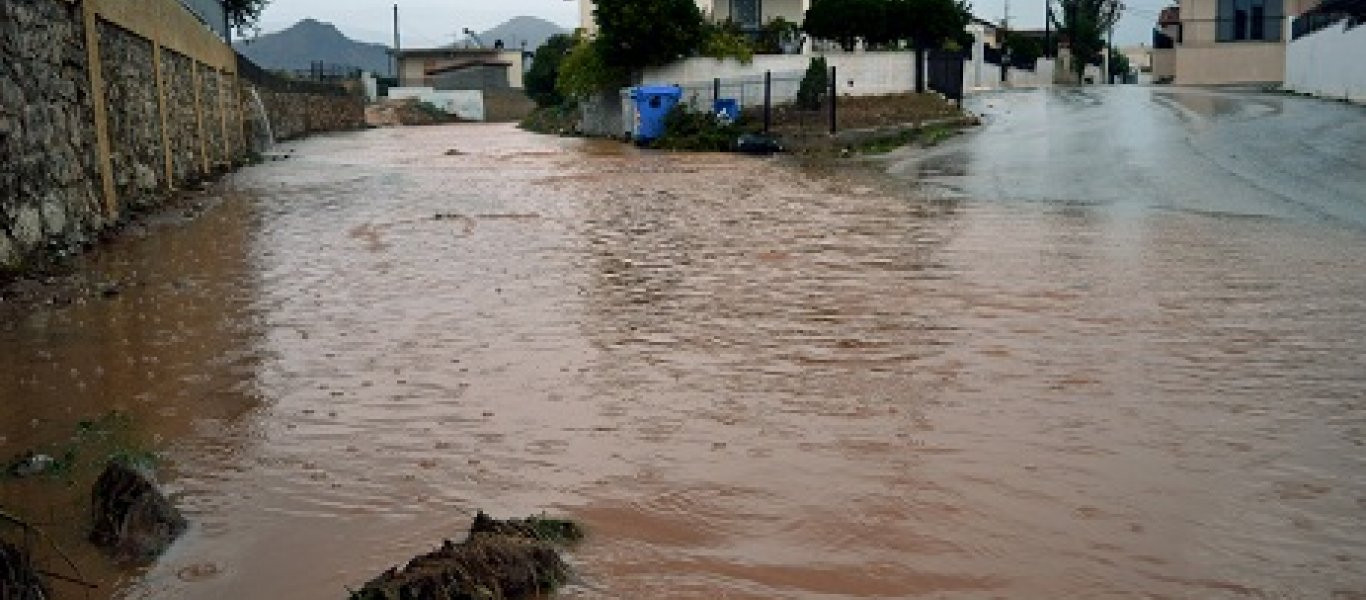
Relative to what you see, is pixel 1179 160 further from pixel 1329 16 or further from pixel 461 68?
pixel 461 68

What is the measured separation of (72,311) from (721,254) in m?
6.03

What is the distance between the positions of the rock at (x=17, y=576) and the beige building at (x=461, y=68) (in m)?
86.3

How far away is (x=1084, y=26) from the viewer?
2906 inches

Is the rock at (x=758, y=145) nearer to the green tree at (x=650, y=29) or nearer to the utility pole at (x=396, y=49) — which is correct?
the green tree at (x=650, y=29)

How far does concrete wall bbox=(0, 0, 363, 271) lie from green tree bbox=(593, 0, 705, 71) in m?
17.9

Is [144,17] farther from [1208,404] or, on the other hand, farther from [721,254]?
[1208,404]

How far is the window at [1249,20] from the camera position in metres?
50.8

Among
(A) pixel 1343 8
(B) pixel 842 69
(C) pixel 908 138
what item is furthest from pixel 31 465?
(A) pixel 1343 8

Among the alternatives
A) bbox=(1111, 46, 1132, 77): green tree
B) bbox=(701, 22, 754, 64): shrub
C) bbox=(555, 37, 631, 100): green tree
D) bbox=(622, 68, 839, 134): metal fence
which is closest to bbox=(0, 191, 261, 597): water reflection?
bbox=(622, 68, 839, 134): metal fence

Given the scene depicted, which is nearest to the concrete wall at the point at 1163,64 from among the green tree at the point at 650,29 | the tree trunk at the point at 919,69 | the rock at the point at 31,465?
the tree trunk at the point at 919,69

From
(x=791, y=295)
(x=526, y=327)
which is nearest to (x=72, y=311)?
(x=526, y=327)

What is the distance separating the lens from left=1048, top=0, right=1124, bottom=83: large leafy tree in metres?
72.9

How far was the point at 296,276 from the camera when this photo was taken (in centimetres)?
1129

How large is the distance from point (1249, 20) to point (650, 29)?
94.1 feet
